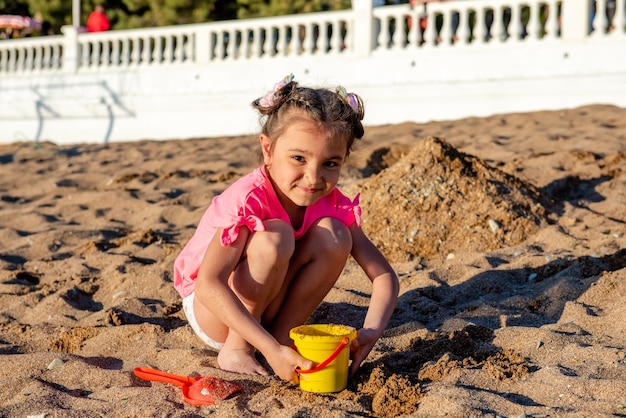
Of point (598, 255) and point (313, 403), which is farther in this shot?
point (598, 255)

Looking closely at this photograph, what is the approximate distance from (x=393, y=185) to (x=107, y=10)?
1516 cm

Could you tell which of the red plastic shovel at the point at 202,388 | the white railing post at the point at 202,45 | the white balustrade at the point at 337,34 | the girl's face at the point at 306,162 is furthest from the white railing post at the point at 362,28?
the red plastic shovel at the point at 202,388

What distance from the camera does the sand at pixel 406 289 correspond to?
2.51m

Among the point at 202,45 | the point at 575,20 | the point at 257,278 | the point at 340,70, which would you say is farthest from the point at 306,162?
the point at 202,45

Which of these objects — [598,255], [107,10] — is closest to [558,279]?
[598,255]

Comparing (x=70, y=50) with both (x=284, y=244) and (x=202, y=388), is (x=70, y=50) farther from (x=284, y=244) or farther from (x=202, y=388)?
(x=202, y=388)

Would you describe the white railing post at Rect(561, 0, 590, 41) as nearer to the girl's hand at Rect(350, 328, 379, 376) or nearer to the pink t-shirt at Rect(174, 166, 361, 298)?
the pink t-shirt at Rect(174, 166, 361, 298)

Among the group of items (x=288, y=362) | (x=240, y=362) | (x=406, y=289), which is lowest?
(x=406, y=289)

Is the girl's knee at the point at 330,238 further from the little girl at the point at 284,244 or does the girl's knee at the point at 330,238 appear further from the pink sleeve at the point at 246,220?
the pink sleeve at the point at 246,220

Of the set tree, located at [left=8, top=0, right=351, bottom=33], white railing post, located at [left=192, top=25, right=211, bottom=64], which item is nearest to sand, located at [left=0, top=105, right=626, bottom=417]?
white railing post, located at [left=192, top=25, right=211, bottom=64]

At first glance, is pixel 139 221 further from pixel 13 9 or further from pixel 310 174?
pixel 13 9

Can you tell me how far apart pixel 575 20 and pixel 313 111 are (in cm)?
761

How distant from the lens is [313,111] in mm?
2660

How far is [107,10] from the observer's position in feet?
60.2
